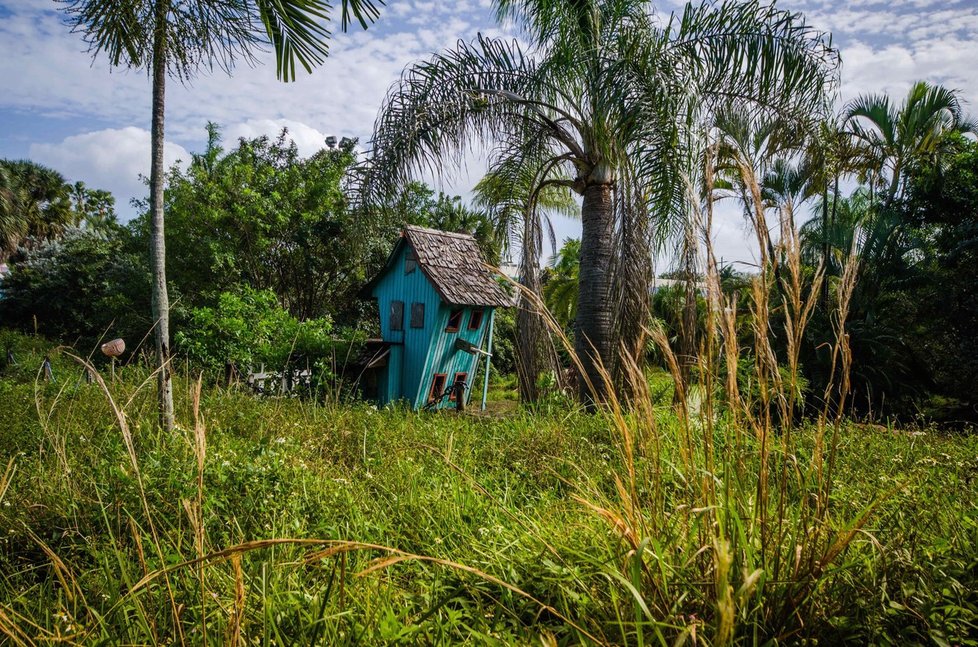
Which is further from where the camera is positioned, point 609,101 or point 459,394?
point 459,394

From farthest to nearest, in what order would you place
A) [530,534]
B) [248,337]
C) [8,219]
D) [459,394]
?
[8,219], [459,394], [248,337], [530,534]

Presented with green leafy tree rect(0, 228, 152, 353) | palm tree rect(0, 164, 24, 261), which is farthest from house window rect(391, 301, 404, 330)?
palm tree rect(0, 164, 24, 261)

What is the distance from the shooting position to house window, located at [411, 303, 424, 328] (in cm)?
1070

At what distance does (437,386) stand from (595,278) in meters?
4.38

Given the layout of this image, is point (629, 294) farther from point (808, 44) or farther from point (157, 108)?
point (157, 108)

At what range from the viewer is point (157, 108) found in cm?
458

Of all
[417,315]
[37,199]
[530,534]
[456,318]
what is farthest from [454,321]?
[37,199]

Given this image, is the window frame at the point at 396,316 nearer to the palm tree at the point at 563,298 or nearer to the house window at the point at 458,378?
the house window at the point at 458,378

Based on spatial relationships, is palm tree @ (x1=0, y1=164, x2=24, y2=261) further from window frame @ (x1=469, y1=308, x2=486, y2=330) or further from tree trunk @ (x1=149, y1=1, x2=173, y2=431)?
tree trunk @ (x1=149, y1=1, x2=173, y2=431)

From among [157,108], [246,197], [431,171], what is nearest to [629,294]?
[431,171]

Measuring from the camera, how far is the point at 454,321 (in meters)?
10.8

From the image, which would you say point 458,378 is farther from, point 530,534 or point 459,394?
point 530,534

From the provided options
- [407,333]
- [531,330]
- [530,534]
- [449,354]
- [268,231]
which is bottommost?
[530,534]

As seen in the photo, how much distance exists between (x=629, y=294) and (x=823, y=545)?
521 centimetres
